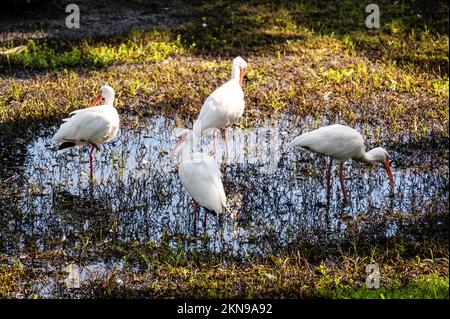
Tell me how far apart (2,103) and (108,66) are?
2288mm

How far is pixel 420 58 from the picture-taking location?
13.4m

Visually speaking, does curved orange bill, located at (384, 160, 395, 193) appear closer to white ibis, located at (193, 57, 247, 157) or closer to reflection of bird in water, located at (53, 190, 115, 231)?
white ibis, located at (193, 57, 247, 157)

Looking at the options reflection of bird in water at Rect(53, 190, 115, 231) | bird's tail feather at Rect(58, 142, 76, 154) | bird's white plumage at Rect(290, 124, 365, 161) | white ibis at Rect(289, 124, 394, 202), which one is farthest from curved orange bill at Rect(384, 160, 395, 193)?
bird's tail feather at Rect(58, 142, 76, 154)

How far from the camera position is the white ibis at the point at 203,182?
7586mm

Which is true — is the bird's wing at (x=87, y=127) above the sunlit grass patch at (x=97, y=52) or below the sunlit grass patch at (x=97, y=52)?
below

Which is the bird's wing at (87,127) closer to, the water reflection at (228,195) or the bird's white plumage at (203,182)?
the water reflection at (228,195)

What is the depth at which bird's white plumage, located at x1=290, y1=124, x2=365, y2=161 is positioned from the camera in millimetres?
8539

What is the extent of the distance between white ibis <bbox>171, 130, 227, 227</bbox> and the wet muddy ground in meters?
0.34

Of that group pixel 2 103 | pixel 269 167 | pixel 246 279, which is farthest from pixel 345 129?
pixel 2 103

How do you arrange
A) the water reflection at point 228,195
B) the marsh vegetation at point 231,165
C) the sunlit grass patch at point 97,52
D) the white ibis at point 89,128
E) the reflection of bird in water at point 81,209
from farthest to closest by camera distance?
the sunlit grass patch at point 97,52
the white ibis at point 89,128
the reflection of bird in water at point 81,209
the water reflection at point 228,195
the marsh vegetation at point 231,165

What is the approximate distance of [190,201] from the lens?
334 inches

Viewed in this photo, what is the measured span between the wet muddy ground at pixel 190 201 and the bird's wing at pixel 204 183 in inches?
13.8

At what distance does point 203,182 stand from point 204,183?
0.07 feet

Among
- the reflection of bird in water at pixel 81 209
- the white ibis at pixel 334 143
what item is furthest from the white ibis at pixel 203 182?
the white ibis at pixel 334 143
